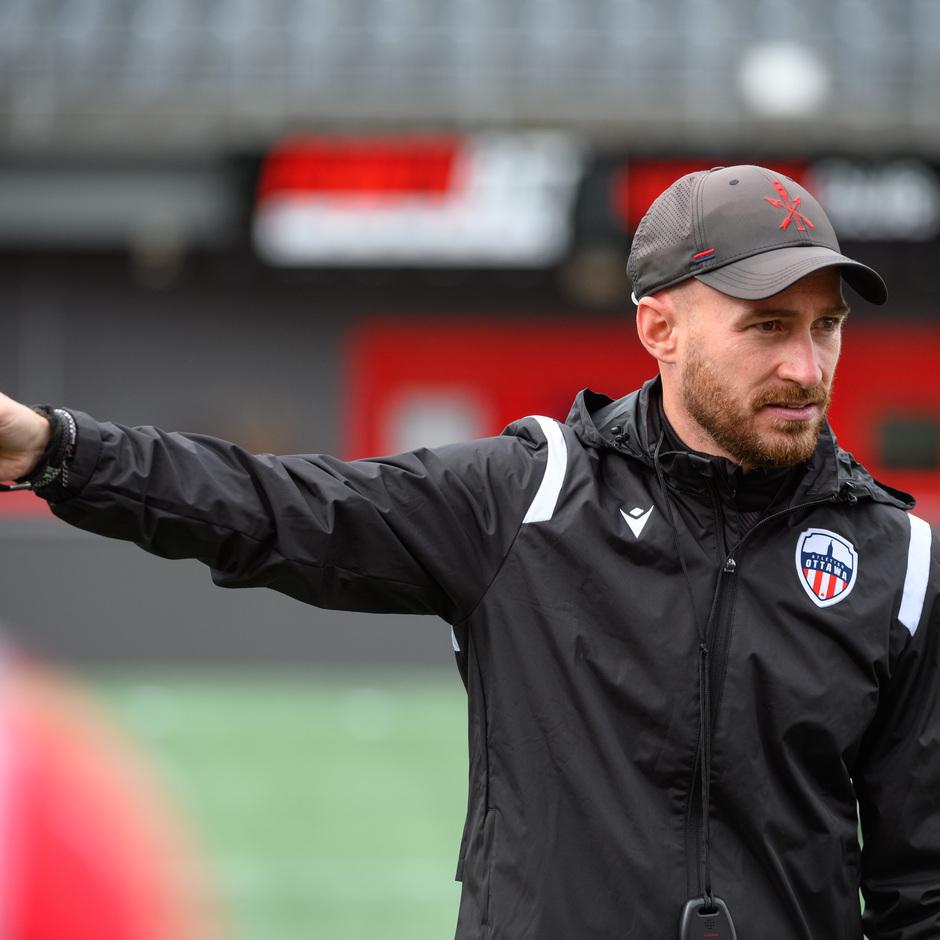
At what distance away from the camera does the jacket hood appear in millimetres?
2258

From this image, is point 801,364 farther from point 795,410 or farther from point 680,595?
point 680,595

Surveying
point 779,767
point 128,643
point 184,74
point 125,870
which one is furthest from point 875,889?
point 184,74

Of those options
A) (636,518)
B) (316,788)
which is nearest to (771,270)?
(636,518)

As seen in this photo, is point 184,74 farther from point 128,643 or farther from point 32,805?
point 32,805

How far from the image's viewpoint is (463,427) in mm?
14359

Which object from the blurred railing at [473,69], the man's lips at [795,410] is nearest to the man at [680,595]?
the man's lips at [795,410]

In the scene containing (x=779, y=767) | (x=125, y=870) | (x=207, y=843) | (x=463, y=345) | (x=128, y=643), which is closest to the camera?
(x=125, y=870)

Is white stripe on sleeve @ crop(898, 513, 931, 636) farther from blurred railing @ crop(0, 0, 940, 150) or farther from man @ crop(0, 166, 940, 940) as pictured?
blurred railing @ crop(0, 0, 940, 150)

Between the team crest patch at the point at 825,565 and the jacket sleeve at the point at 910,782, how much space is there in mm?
118

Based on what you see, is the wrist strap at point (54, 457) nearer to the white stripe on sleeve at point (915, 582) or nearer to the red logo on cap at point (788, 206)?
the red logo on cap at point (788, 206)

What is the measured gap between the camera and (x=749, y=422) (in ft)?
7.32

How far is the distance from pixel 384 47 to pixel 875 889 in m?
13.4

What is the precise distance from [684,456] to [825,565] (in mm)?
283

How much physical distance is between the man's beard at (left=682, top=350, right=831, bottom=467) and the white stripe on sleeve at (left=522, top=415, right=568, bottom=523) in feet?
0.75
